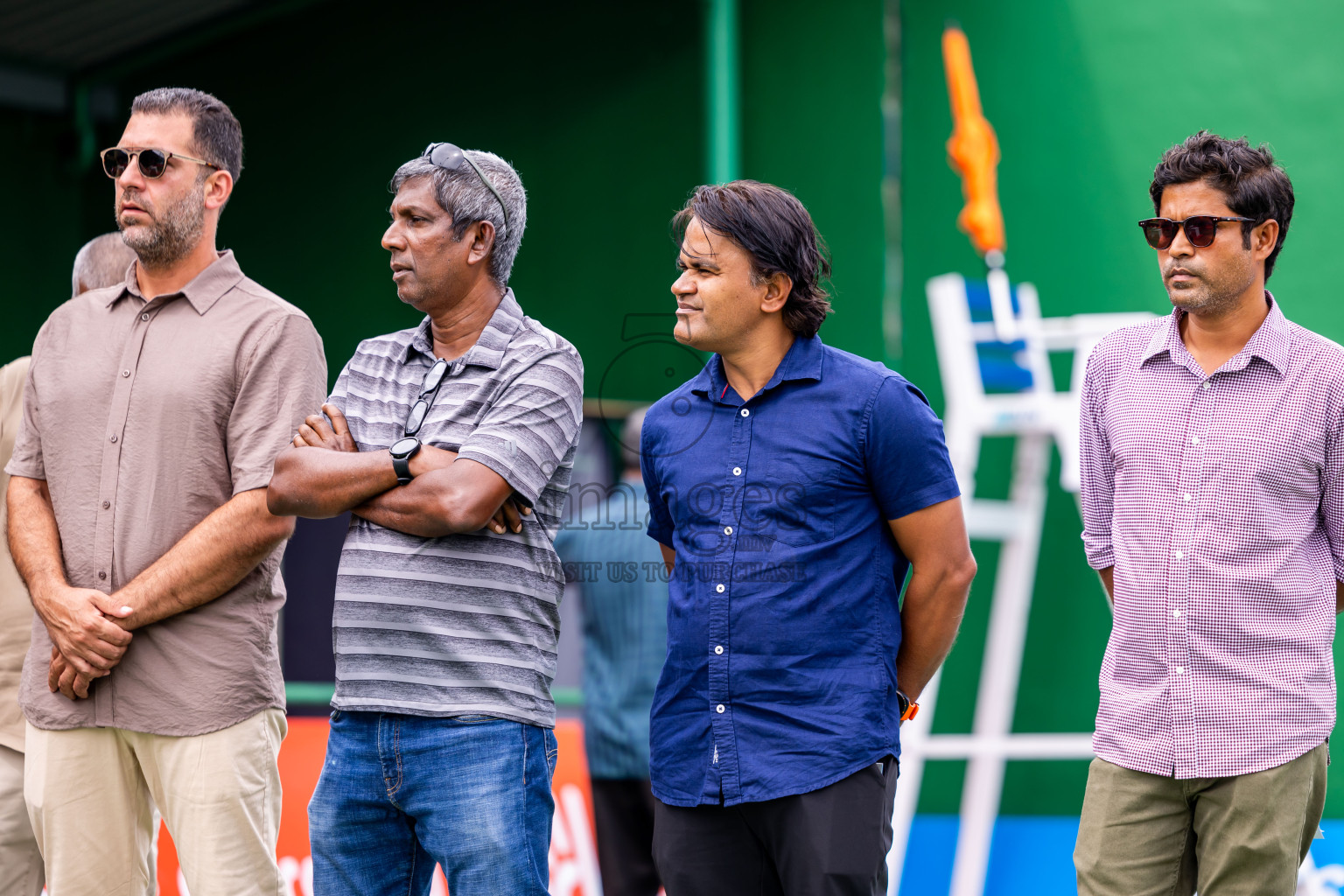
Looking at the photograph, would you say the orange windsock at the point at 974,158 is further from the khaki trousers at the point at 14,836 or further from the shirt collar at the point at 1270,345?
the khaki trousers at the point at 14,836

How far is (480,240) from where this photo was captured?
105 inches

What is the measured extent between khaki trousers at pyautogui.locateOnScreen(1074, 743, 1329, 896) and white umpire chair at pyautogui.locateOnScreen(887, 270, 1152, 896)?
1.95 metres

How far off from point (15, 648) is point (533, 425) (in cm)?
145

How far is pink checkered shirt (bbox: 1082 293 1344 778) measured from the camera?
2410 mm

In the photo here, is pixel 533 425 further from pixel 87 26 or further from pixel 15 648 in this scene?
pixel 87 26

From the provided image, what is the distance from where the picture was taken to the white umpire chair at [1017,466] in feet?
15.1

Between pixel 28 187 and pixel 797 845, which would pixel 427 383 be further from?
pixel 28 187

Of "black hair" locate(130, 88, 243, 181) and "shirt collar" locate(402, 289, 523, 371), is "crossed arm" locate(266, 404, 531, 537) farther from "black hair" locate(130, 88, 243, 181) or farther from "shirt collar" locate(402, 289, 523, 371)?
"black hair" locate(130, 88, 243, 181)

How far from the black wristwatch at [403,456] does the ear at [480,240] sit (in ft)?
1.33

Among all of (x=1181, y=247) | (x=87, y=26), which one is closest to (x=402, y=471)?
(x=1181, y=247)

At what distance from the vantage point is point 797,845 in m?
A: 2.24

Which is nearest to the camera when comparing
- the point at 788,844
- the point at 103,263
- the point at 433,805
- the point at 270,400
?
the point at 788,844

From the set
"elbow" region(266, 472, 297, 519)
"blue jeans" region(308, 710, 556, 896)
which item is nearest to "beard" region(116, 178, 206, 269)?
"elbow" region(266, 472, 297, 519)

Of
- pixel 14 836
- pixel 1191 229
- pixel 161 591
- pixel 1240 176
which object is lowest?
pixel 14 836
